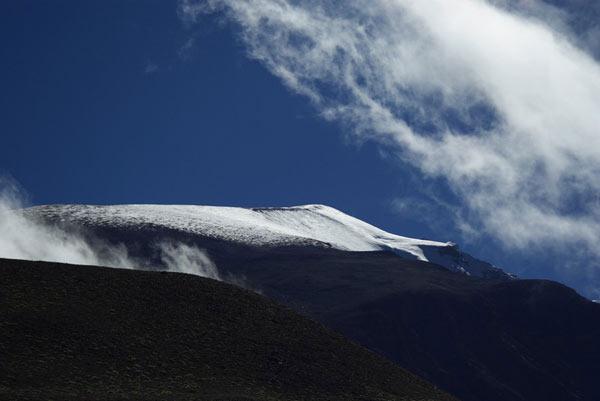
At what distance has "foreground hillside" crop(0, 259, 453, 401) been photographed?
62.7m

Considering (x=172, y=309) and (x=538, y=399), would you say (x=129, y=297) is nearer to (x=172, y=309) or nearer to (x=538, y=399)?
(x=172, y=309)

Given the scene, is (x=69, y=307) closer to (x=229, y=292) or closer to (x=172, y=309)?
(x=172, y=309)

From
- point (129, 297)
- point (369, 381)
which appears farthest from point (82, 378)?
point (369, 381)

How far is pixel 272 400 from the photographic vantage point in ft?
221

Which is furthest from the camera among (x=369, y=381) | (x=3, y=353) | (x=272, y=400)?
(x=369, y=381)

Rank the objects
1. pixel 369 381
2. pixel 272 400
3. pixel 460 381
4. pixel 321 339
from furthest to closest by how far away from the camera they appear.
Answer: pixel 460 381 < pixel 321 339 < pixel 369 381 < pixel 272 400

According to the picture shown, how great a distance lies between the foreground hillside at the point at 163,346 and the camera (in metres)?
62.7

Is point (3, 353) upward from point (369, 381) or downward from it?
downward

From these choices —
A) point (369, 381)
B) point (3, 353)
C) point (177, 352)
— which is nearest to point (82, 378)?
point (3, 353)

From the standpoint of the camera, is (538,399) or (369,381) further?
(538,399)

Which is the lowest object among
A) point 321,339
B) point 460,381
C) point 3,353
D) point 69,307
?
point 3,353

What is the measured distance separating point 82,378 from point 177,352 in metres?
10.4

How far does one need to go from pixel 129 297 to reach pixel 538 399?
135134 millimetres

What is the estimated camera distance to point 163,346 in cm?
7175
